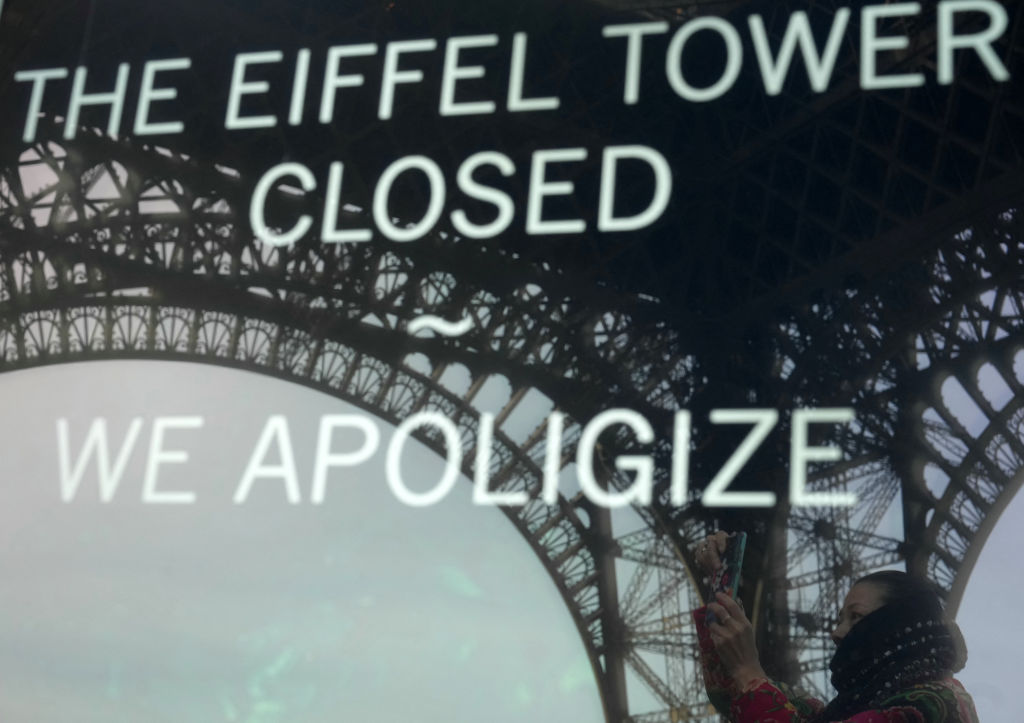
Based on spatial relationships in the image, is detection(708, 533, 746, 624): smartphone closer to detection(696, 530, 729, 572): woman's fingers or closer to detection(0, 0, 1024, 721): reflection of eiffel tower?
detection(696, 530, 729, 572): woman's fingers

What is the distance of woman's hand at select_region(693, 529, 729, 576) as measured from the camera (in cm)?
249

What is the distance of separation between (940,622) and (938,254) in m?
4.83

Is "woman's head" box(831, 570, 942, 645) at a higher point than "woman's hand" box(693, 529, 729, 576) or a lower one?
lower

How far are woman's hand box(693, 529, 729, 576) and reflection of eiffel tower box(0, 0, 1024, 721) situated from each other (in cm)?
258

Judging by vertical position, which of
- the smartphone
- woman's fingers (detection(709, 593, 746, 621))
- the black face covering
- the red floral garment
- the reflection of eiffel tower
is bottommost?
the red floral garment

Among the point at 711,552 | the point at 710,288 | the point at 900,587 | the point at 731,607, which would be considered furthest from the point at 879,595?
the point at 710,288

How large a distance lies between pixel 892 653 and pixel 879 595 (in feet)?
0.39

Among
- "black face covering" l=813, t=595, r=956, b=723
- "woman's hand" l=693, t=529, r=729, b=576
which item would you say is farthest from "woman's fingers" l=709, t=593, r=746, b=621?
"black face covering" l=813, t=595, r=956, b=723

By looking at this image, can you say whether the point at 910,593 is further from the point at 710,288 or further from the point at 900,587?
the point at 710,288

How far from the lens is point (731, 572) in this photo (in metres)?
2.49

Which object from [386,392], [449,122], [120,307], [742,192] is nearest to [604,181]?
[449,122]

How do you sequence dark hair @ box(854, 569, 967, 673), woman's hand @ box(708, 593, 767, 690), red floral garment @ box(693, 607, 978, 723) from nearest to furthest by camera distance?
red floral garment @ box(693, 607, 978, 723)
dark hair @ box(854, 569, 967, 673)
woman's hand @ box(708, 593, 767, 690)

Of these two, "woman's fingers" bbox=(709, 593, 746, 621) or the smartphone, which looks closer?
"woman's fingers" bbox=(709, 593, 746, 621)

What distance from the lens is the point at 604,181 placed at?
15.2 ft
